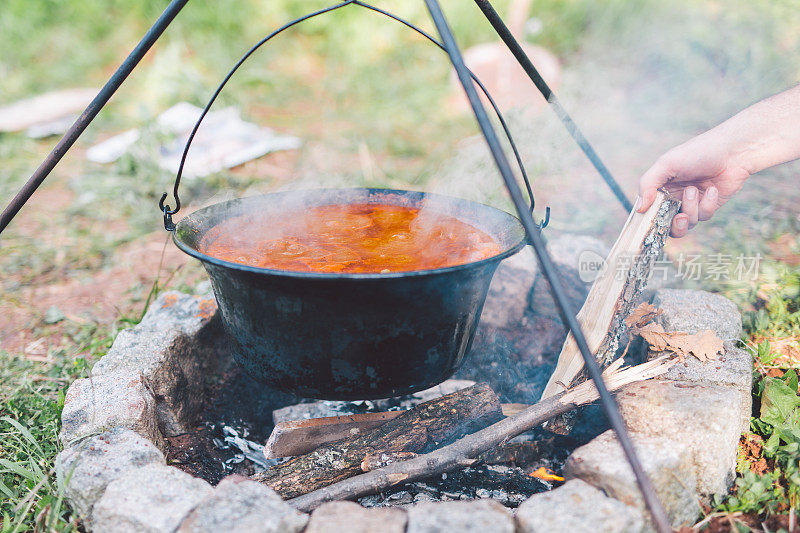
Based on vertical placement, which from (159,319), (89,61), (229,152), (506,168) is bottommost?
(159,319)

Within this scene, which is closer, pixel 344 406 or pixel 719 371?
pixel 719 371

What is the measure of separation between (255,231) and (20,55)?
919 cm

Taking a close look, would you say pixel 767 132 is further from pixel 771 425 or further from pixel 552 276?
pixel 552 276

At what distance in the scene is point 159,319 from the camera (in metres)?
2.58

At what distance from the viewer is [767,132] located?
7.38 ft

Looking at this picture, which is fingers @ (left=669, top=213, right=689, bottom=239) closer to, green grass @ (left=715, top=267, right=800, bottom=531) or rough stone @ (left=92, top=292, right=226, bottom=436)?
green grass @ (left=715, top=267, right=800, bottom=531)

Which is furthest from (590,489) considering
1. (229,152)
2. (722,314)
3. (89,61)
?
(89,61)

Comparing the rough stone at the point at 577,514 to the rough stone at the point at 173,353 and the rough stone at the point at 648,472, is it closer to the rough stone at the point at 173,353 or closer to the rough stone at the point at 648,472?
the rough stone at the point at 648,472

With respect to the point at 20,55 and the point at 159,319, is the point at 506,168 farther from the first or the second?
the point at 20,55

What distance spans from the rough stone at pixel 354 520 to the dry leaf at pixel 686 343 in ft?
4.41

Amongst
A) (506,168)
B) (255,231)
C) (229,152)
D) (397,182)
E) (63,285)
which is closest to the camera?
(506,168)

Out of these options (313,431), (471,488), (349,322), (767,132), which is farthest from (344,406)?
(767,132)

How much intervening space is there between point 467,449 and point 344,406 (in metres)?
0.79

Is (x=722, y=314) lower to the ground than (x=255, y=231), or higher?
lower
